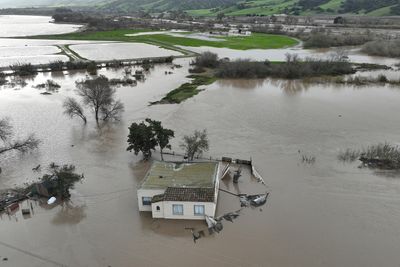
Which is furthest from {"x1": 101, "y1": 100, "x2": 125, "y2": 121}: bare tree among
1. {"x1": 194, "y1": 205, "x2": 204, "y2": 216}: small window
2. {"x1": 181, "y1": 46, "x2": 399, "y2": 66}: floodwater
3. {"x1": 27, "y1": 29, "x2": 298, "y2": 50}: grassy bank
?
{"x1": 27, "y1": 29, "x2": 298, "y2": 50}: grassy bank

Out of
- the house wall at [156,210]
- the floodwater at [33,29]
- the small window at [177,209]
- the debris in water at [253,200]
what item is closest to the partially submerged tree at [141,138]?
the house wall at [156,210]

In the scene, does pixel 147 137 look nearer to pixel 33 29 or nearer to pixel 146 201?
pixel 146 201

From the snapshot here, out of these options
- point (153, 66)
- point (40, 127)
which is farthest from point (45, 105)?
point (153, 66)

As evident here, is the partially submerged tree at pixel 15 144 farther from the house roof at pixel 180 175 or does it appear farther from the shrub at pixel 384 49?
the shrub at pixel 384 49

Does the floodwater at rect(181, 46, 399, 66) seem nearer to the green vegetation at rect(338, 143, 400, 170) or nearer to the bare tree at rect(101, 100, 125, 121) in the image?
the bare tree at rect(101, 100, 125, 121)

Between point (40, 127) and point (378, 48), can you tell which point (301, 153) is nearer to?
point (40, 127)

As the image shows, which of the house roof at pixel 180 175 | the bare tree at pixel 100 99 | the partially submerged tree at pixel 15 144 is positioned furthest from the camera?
the bare tree at pixel 100 99
